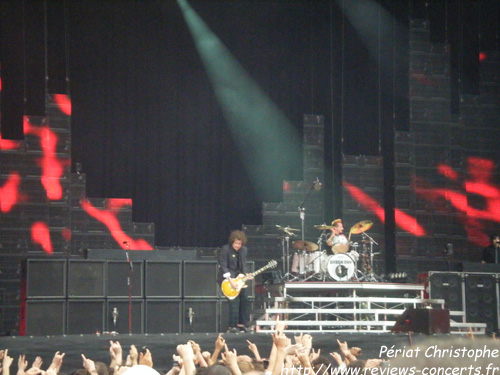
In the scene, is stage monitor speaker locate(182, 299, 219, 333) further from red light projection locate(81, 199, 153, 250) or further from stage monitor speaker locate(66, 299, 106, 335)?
red light projection locate(81, 199, 153, 250)

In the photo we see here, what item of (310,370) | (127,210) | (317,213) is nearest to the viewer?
(310,370)

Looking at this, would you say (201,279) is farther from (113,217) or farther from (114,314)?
(113,217)

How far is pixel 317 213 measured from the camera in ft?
52.0

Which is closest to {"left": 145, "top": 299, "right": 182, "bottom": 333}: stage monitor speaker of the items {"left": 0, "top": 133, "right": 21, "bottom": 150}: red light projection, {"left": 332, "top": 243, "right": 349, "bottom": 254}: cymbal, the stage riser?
the stage riser

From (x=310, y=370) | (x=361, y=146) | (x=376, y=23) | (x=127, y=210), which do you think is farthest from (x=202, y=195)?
(x=310, y=370)

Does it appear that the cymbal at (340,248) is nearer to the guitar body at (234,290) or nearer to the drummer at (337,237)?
the drummer at (337,237)

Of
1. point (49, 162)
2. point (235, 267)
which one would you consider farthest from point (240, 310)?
point (49, 162)

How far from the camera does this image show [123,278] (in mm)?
11305

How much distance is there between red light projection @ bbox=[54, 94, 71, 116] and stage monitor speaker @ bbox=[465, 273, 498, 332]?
7.03 metres

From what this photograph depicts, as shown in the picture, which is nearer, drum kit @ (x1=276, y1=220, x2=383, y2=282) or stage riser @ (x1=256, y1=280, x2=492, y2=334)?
stage riser @ (x1=256, y1=280, x2=492, y2=334)

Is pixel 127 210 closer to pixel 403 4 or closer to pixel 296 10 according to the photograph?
pixel 296 10

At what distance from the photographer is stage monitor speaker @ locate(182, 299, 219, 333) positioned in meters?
11.4

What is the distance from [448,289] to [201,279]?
3610mm

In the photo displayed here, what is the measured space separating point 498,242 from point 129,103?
6488 millimetres
